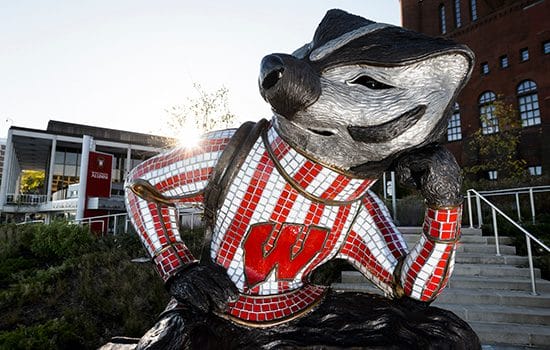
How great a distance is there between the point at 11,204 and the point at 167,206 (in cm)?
2102

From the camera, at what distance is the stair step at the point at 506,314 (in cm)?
362

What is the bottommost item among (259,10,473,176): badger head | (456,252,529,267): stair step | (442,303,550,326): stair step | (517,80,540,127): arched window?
(442,303,550,326): stair step

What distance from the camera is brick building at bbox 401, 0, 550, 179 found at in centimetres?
1720

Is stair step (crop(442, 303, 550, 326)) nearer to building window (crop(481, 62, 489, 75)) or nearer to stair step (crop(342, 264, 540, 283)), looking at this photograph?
stair step (crop(342, 264, 540, 283))

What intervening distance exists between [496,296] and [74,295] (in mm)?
5098

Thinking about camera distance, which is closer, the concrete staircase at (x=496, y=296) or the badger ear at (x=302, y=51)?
the badger ear at (x=302, y=51)

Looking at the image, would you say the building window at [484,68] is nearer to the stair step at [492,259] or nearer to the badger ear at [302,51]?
the stair step at [492,259]

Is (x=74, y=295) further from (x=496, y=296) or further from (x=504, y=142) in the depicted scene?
(x=504, y=142)

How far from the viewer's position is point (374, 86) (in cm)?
87

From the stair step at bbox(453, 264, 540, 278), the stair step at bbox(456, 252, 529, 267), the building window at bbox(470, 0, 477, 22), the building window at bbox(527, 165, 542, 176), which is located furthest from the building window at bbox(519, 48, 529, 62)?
the stair step at bbox(453, 264, 540, 278)

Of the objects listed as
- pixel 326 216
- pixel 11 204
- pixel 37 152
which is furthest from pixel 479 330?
pixel 37 152

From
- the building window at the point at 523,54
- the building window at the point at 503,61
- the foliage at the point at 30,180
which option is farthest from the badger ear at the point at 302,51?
the foliage at the point at 30,180

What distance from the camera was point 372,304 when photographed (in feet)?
3.51

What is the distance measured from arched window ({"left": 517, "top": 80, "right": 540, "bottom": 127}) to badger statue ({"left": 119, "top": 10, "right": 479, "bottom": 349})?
67.7ft
